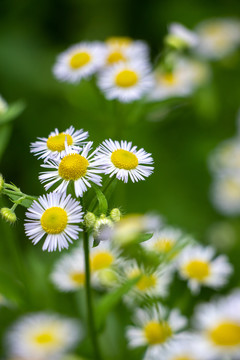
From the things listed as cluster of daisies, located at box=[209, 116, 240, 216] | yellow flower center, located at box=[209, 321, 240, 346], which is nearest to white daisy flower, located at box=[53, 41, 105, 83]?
yellow flower center, located at box=[209, 321, 240, 346]

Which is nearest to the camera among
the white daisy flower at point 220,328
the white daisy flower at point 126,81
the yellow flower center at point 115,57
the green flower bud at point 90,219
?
the green flower bud at point 90,219

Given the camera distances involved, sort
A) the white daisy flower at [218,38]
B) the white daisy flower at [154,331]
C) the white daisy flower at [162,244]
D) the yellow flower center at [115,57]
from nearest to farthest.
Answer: the white daisy flower at [162,244] < the white daisy flower at [154,331] < the yellow flower center at [115,57] < the white daisy flower at [218,38]

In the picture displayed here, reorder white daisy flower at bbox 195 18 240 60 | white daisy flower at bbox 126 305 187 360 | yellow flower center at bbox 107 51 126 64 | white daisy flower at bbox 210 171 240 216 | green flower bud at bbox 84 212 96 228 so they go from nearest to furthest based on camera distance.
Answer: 1. green flower bud at bbox 84 212 96 228
2. white daisy flower at bbox 126 305 187 360
3. yellow flower center at bbox 107 51 126 64
4. white daisy flower at bbox 210 171 240 216
5. white daisy flower at bbox 195 18 240 60

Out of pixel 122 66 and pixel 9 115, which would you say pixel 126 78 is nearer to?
pixel 122 66

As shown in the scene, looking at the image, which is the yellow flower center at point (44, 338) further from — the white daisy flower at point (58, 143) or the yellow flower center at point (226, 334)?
the white daisy flower at point (58, 143)

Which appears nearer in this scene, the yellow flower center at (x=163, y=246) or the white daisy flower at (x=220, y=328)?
the yellow flower center at (x=163, y=246)

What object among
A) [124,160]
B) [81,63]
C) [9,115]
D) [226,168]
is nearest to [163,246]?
[124,160]

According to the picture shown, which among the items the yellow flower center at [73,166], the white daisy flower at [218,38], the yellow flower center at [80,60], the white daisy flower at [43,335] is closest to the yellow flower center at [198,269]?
the white daisy flower at [43,335]

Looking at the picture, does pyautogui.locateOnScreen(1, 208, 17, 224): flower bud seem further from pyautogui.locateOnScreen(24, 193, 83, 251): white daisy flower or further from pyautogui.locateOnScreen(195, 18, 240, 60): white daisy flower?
pyautogui.locateOnScreen(195, 18, 240, 60): white daisy flower
